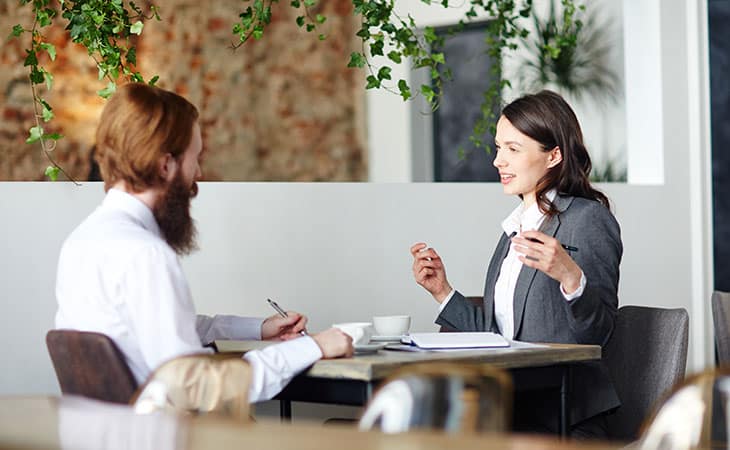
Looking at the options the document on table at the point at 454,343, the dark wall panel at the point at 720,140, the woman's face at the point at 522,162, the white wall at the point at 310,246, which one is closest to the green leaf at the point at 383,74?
the white wall at the point at 310,246

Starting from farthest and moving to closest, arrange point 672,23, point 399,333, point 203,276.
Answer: point 672,23
point 203,276
point 399,333

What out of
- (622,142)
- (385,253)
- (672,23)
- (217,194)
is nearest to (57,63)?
(217,194)

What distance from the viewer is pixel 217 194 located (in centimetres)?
346

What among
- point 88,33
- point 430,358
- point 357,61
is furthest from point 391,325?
point 88,33

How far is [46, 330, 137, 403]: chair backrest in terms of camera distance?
202 cm

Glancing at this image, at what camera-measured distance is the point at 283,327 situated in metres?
2.74

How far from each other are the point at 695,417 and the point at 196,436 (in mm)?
638

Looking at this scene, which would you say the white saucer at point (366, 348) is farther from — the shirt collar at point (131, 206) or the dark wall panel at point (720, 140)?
the dark wall panel at point (720, 140)

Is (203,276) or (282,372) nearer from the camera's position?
(282,372)

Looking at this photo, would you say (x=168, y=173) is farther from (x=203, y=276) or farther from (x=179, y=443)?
(x=203, y=276)

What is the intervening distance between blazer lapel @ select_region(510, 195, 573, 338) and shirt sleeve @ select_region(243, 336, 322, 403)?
0.85 m

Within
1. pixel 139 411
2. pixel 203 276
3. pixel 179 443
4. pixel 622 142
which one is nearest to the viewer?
pixel 179 443

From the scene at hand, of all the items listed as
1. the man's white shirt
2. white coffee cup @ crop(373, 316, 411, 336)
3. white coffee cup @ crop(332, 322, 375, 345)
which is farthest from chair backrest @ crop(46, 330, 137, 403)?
white coffee cup @ crop(373, 316, 411, 336)

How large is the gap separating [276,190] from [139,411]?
173 cm
